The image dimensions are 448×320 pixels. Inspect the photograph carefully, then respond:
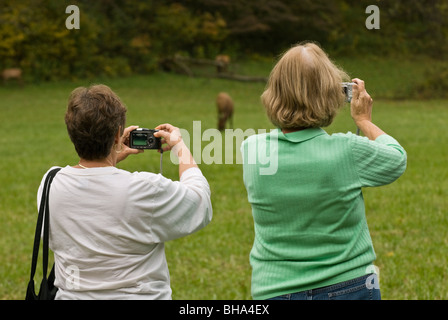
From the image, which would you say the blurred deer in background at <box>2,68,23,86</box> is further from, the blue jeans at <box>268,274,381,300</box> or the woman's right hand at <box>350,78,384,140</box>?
the blue jeans at <box>268,274,381,300</box>

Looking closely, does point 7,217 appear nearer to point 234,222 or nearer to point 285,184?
point 234,222

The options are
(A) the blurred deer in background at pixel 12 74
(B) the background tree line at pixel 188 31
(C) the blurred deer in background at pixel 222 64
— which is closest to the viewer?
(A) the blurred deer in background at pixel 12 74

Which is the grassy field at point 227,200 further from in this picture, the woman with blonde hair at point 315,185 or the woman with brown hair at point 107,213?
the woman with brown hair at point 107,213

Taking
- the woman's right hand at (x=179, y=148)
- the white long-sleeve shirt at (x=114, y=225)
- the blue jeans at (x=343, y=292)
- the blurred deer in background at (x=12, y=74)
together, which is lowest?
the blue jeans at (x=343, y=292)

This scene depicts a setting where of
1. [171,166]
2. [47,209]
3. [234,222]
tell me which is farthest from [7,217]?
[47,209]

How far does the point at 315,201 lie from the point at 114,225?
0.63 meters

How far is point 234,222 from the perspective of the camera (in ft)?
21.4

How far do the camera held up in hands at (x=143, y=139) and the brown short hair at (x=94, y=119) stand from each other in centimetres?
20

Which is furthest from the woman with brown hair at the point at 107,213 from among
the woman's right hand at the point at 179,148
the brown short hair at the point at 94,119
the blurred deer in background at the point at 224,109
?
the blurred deer in background at the point at 224,109

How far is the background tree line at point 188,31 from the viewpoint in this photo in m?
23.0

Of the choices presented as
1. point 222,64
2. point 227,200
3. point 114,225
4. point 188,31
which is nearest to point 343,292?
point 114,225

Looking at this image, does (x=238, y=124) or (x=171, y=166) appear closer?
(x=171, y=166)

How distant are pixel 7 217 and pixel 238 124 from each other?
868cm

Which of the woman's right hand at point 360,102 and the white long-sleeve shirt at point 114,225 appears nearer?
the white long-sleeve shirt at point 114,225
